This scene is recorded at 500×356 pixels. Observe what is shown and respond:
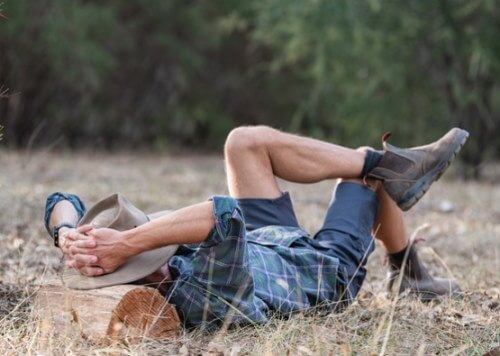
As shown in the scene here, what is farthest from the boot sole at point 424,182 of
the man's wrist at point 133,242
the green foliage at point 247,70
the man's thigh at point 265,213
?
the green foliage at point 247,70

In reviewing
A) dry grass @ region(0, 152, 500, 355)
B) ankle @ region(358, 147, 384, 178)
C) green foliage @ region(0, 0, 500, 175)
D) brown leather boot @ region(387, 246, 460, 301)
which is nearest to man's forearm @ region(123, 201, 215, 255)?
dry grass @ region(0, 152, 500, 355)

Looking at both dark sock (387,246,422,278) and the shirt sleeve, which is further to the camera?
dark sock (387,246,422,278)

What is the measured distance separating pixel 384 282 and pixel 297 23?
24.4 ft

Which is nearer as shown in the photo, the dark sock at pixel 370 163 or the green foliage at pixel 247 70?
the dark sock at pixel 370 163

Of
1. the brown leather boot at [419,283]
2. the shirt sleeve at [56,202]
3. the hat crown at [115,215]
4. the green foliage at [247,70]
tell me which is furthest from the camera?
the green foliage at [247,70]

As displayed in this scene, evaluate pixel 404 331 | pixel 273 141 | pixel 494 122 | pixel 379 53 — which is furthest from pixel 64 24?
pixel 404 331

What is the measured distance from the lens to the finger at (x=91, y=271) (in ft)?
11.1

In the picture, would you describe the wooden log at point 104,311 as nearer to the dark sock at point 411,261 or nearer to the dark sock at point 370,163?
the dark sock at point 370,163

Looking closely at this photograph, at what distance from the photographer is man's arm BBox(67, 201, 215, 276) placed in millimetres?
3318

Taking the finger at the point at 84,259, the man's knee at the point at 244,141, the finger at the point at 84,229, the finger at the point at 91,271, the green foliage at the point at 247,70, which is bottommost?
the green foliage at the point at 247,70

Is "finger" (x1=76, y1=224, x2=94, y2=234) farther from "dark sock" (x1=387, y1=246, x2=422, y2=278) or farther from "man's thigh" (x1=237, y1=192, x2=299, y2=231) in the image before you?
"dark sock" (x1=387, y1=246, x2=422, y2=278)

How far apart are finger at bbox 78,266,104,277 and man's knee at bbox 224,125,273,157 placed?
979mm

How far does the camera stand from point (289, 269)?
380 centimetres

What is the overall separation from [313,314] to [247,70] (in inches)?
470
